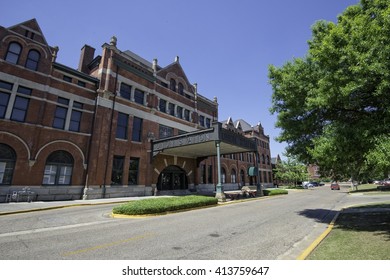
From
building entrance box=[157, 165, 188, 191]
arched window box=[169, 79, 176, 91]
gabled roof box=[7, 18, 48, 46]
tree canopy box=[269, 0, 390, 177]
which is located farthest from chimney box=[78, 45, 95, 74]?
tree canopy box=[269, 0, 390, 177]

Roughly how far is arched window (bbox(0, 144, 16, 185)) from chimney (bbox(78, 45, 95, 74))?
39.8ft

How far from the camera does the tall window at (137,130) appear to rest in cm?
2356

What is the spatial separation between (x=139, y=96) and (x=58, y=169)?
11419mm

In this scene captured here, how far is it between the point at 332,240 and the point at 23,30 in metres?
24.8

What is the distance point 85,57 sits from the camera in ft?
81.2

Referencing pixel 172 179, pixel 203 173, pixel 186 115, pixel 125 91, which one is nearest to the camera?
pixel 125 91

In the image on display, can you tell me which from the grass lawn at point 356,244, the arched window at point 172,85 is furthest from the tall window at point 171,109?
the grass lawn at point 356,244

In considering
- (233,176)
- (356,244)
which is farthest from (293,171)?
(356,244)

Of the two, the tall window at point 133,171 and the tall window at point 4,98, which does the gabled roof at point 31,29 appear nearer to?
the tall window at point 4,98

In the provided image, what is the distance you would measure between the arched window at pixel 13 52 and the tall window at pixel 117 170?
11352 millimetres

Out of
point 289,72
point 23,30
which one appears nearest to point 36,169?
point 23,30

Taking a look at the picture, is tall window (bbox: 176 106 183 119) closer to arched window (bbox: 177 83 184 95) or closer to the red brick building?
the red brick building

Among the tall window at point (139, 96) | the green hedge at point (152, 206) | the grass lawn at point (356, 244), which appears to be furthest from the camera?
the tall window at point (139, 96)

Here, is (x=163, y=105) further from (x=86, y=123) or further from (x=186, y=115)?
(x=86, y=123)
